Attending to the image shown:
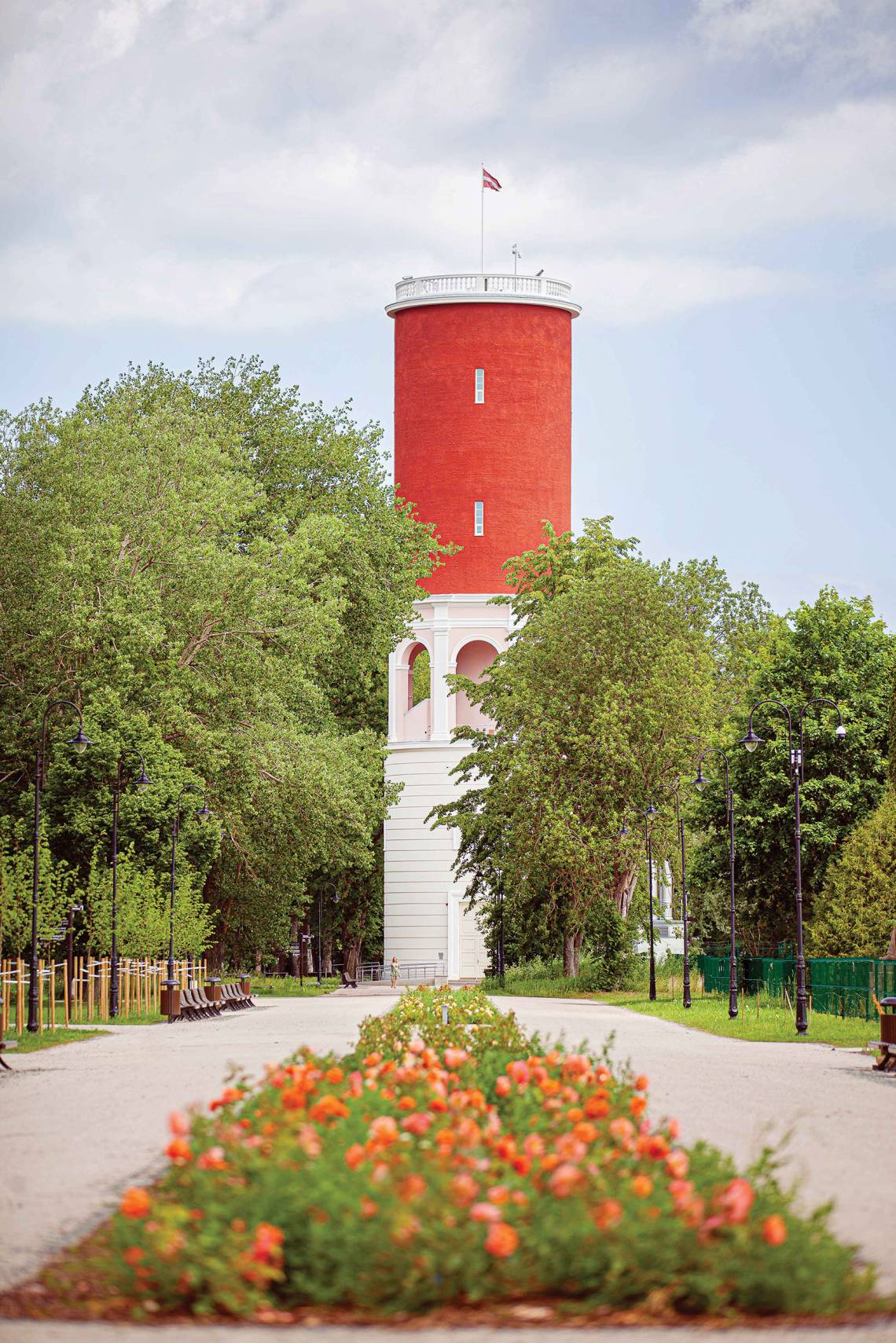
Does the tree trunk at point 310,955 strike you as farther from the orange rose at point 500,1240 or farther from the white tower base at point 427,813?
the orange rose at point 500,1240

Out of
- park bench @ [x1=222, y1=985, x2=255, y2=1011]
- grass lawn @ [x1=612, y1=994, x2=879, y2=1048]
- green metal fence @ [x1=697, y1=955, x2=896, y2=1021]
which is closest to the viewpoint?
grass lawn @ [x1=612, y1=994, x2=879, y2=1048]

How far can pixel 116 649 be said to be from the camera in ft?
145

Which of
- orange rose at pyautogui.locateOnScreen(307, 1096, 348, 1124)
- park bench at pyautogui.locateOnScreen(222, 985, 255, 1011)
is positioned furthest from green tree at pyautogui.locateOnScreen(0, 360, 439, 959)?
orange rose at pyautogui.locateOnScreen(307, 1096, 348, 1124)

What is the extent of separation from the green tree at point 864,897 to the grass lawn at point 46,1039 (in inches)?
583

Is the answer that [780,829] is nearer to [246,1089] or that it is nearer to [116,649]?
[116,649]

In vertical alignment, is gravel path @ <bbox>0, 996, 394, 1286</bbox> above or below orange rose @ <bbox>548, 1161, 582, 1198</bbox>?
below

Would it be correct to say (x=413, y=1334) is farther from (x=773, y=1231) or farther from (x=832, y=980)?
(x=832, y=980)

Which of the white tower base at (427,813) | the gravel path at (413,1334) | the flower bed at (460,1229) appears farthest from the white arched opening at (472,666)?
the gravel path at (413,1334)

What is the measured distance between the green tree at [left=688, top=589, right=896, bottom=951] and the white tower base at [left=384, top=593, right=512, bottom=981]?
1893cm

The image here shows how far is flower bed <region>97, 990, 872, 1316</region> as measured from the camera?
318 inches

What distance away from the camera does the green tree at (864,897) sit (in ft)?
126

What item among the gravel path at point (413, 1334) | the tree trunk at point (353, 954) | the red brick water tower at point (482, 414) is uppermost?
the red brick water tower at point (482, 414)

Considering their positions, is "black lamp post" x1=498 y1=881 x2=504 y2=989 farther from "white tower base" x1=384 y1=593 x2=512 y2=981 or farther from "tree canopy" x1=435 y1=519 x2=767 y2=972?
"white tower base" x1=384 y1=593 x2=512 y2=981

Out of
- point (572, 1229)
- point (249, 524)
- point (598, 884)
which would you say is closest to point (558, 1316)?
point (572, 1229)
